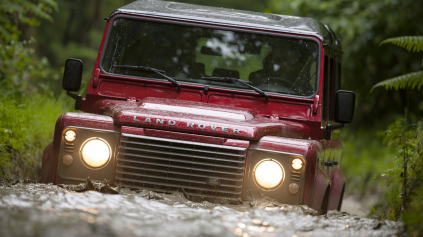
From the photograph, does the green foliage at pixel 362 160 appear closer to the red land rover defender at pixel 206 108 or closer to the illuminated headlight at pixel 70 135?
the red land rover defender at pixel 206 108

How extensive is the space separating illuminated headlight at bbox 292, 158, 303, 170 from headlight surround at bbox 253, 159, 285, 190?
9 cm

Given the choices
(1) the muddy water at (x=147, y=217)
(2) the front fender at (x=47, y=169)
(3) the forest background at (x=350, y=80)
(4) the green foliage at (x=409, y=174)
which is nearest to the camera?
(1) the muddy water at (x=147, y=217)

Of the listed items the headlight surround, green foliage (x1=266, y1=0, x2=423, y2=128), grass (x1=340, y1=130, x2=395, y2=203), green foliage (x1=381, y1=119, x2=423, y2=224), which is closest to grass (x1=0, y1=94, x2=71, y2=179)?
the headlight surround

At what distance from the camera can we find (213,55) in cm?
450

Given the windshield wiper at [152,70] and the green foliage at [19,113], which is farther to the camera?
the green foliage at [19,113]

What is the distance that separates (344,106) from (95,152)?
2.26 m

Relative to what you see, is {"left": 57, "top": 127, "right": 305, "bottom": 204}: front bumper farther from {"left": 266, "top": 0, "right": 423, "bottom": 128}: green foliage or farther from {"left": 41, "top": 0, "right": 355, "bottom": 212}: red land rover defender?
{"left": 266, "top": 0, "right": 423, "bottom": 128}: green foliage

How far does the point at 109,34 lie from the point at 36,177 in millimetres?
2168

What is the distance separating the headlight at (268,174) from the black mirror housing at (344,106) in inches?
47.3

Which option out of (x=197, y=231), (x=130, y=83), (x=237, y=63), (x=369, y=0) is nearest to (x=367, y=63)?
(x=369, y=0)

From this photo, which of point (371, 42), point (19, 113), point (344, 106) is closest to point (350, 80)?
point (371, 42)

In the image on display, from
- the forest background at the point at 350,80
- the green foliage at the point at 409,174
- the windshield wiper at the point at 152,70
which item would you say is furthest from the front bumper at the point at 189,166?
the forest background at the point at 350,80

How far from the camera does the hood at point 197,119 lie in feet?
11.1

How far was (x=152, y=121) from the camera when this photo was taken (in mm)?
3389
